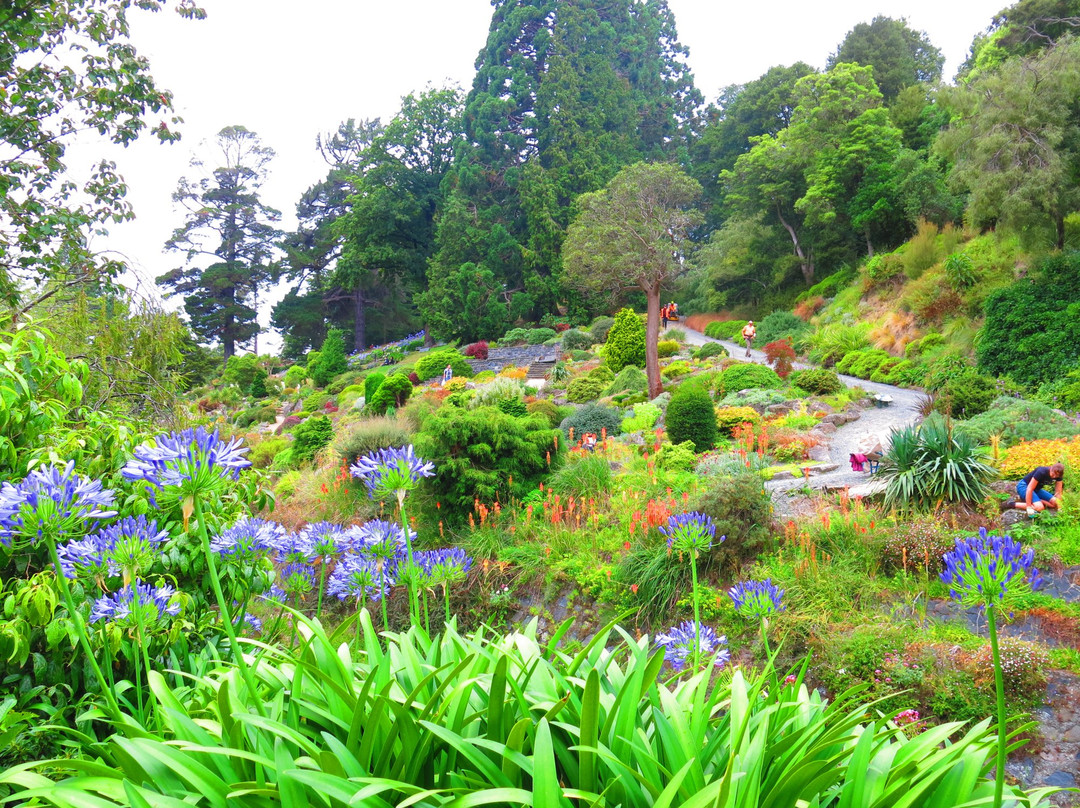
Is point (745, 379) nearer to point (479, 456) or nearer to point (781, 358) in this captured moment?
point (781, 358)

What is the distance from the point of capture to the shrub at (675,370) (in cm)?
1830

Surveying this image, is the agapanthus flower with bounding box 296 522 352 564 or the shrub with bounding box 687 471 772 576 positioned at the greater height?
the agapanthus flower with bounding box 296 522 352 564

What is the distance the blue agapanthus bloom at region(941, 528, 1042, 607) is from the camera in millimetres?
1482

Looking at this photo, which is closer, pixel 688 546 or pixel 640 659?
pixel 640 659

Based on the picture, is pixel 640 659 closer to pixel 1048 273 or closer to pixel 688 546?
pixel 688 546

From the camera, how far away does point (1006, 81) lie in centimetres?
1305

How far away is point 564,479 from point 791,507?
2.50 meters

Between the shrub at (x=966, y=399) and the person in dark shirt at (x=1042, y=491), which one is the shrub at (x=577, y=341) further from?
the person in dark shirt at (x=1042, y=491)

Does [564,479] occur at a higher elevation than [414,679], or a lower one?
lower

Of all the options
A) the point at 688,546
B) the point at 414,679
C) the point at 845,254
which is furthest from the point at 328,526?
the point at 845,254

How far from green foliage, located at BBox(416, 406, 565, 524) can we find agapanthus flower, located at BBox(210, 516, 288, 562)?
175 inches

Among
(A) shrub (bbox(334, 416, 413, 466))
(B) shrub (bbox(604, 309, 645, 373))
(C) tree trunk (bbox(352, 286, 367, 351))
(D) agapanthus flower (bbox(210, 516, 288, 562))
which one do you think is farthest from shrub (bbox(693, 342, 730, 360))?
(C) tree trunk (bbox(352, 286, 367, 351))

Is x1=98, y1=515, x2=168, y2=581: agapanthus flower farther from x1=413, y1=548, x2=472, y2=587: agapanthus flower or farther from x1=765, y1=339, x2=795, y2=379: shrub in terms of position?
x1=765, y1=339, x2=795, y2=379: shrub

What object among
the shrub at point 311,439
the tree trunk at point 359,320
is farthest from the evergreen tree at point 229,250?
the shrub at point 311,439
